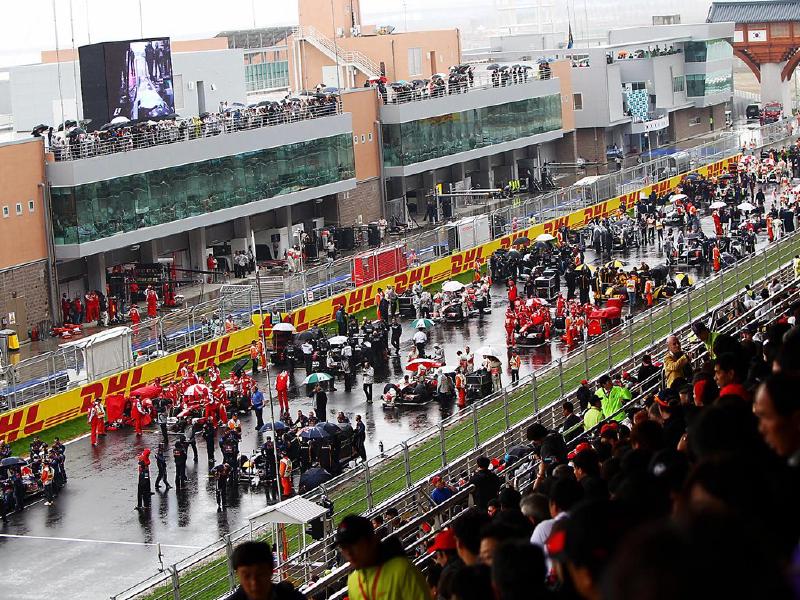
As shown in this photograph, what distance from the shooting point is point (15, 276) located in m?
48.8

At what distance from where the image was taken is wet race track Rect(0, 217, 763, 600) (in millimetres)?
26484

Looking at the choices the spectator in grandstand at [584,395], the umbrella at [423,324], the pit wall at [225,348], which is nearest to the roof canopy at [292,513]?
the spectator in grandstand at [584,395]

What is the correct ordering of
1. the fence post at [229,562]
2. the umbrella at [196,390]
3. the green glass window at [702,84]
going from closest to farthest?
the fence post at [229,562] → the umbrella at [196,390] → the green glass window at [702,84]

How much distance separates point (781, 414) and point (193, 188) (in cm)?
5285

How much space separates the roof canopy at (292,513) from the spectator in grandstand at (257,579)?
13279 mm

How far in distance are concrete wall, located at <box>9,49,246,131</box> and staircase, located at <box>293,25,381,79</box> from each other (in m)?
17.7

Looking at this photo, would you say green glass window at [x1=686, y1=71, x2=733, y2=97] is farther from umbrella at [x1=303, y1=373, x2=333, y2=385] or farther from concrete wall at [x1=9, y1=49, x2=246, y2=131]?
umbrella at [x1=303, y1=373, x2=333, y2=385]

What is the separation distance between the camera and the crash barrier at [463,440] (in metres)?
20.1

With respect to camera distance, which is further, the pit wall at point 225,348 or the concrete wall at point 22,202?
the concrete wall at point 22,202

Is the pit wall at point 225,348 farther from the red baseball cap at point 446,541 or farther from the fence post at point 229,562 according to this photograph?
the red baseball cap at point 446,541

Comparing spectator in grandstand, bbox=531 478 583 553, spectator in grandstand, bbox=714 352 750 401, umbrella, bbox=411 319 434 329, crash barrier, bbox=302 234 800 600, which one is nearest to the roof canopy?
crash barrier, bbox=302 234 800 600

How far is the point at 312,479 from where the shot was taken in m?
28.4

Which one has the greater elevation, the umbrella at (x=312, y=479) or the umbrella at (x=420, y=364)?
the umbrella at (x=420, y=364)

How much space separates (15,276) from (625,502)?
45.3m
